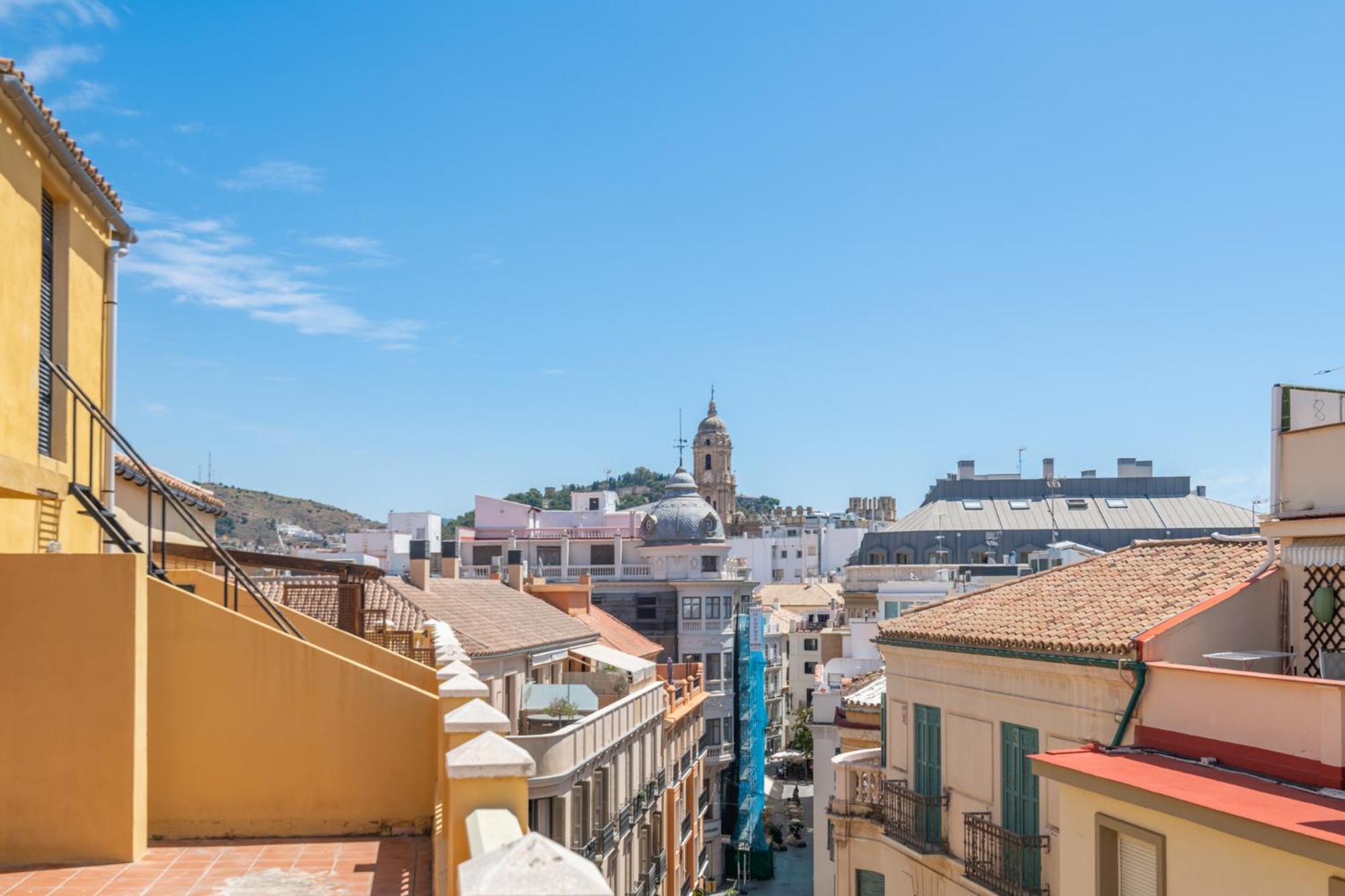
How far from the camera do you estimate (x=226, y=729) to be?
976 cm

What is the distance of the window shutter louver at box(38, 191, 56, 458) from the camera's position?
34.4 ft

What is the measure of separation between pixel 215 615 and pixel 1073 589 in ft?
34.8

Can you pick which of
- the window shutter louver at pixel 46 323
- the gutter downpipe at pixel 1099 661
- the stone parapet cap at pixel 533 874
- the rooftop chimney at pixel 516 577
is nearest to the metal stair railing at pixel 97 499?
the window shutter louver at pixel 46 323

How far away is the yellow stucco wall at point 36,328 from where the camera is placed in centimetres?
952

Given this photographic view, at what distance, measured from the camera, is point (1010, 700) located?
14.8 meters

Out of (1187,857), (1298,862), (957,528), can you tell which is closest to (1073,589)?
(1187,857)

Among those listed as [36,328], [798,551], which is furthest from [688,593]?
[798,551]

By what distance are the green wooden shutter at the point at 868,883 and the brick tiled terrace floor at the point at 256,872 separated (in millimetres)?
10029

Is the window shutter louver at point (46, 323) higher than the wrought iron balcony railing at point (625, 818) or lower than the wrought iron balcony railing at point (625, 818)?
higher

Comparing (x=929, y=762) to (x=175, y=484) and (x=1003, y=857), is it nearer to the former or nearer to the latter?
(x=1003, y=857)

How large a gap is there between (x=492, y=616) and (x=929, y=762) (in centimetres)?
1598

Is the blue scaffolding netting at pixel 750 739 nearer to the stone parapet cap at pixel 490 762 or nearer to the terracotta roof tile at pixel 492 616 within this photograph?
the terracotta roof tile at pixel 492 616

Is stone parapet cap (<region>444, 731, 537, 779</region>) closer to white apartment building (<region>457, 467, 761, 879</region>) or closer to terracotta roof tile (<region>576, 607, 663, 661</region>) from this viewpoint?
terracotta roof tile (<region>576, 607, 663, 661</region>)

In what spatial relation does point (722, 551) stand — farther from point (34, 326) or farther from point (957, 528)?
point (34, 326)
